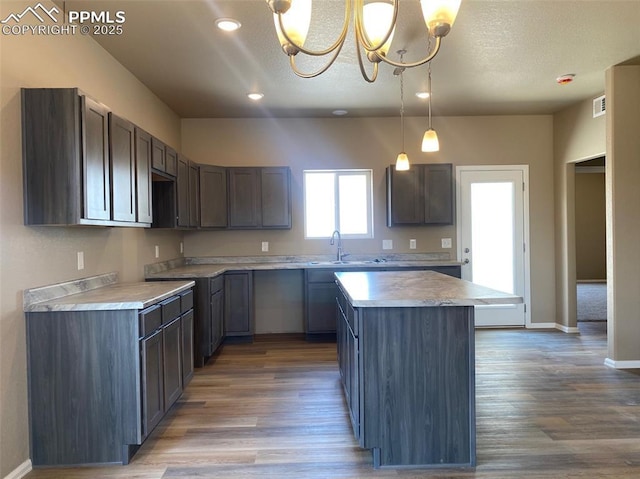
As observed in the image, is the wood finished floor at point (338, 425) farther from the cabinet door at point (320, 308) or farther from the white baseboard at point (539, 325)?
the white baseboard at point (539, 325)

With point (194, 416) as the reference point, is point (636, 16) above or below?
above

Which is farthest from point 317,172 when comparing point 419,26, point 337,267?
point 419,26

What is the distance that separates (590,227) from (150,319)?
1116cm

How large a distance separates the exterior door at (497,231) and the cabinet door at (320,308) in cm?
190

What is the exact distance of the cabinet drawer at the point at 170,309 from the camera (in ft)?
8.68

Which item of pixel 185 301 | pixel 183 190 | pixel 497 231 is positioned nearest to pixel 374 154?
pixel 497 231

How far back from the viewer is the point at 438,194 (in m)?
4.98

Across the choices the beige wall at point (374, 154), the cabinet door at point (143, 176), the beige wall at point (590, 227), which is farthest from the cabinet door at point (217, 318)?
the beige wall at point (590, 227)

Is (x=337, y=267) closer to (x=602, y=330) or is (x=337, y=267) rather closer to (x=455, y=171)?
(x=455, y=171)

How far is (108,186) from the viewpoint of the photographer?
253cm

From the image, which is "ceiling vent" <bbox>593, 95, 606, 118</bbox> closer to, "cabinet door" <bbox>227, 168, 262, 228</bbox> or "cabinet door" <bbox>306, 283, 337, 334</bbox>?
"cabinet door" <bbox>306, 283, 337, 334</bbox>

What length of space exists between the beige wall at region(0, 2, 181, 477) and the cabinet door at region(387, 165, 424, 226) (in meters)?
3.21

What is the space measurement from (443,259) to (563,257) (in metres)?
1.50

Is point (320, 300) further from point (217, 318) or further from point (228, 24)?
point (228, 24)
